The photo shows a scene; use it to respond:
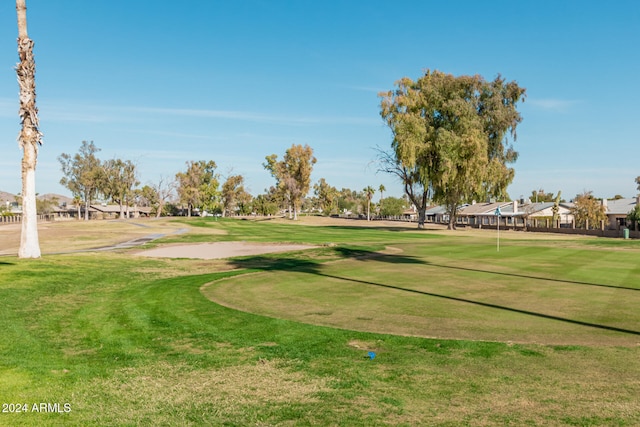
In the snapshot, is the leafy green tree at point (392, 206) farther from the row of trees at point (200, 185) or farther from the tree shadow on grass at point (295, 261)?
the tree shadow on grass at point (295, 261)

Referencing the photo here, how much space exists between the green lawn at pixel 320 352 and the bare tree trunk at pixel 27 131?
6591mm

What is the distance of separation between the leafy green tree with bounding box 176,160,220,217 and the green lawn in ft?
456

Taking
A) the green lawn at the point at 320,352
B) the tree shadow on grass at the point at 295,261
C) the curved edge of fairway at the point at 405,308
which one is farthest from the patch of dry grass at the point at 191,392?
the tree shadow on grass at the point at 295,261

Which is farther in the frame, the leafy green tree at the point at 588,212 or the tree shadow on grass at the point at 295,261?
the leafy green tree at the point at 588,212

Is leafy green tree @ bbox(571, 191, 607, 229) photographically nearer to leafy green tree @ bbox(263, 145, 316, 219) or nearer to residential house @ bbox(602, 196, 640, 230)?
residential house @ bbox(602, 196, 640, 230)

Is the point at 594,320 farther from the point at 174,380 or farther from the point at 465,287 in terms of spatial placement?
the point at 174,380

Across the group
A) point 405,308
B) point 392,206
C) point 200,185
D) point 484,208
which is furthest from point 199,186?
point 405,308

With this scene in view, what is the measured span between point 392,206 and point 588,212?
3624 inches

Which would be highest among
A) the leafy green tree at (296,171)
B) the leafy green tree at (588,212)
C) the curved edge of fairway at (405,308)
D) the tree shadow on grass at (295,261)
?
the leafy green tree at (296,171)

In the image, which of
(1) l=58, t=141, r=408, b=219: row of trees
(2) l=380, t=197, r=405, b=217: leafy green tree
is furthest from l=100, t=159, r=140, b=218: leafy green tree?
(2) l=380, t=197, r=405, b=217: leafy green tree

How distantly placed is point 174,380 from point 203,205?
513 feet

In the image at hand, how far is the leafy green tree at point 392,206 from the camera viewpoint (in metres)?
169

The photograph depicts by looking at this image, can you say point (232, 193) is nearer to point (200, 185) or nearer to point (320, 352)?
point (200, 185)

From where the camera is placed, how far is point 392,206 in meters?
169
